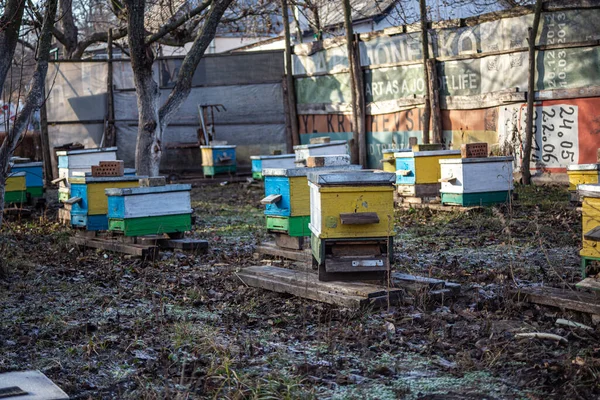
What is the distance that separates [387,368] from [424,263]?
377cm

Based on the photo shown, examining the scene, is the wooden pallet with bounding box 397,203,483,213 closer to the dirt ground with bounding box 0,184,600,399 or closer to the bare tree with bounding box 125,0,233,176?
the dirt ground with bounding box 0,184,600,399

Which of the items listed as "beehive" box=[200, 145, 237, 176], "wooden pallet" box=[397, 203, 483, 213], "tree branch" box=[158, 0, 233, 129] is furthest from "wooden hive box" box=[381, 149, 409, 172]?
"beehive" box=[200, 145, 237, 176]

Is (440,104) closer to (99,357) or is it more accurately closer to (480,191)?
(480,191)

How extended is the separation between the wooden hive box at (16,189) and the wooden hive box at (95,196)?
3.67 m

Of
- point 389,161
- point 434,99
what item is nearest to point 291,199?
point 389,161

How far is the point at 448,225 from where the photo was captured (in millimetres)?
11469

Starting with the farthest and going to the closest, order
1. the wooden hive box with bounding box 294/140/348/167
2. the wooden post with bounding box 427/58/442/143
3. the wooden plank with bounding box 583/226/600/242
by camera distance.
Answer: the wooden post with bounding box 427/58/442/143 → the wooden hive box with bounding box 294/140/348/167 → the wooden plank with bounding box 583/226/600/242

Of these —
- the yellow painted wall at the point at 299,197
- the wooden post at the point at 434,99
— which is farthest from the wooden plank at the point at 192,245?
the wooden post at the point at 434,99

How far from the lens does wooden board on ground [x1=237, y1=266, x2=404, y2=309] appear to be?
638 cm

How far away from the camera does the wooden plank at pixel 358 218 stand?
663 centimetres

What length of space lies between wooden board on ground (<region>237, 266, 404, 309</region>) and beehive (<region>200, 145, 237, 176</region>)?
483 inches

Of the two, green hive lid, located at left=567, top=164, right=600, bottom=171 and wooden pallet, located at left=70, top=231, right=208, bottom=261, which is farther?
green hive lid, located at left=567, top=164, right=600, bottom=171

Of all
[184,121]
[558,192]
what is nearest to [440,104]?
[558,192]

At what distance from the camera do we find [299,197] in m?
8.95
